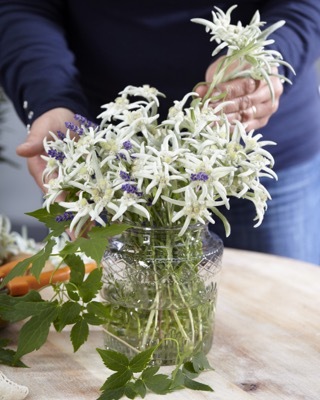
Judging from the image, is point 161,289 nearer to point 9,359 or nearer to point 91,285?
point 91,285

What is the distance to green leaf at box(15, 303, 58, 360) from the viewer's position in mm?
1161

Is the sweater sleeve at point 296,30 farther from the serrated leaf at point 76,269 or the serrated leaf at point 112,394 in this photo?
the serrated leaf at point 112,394

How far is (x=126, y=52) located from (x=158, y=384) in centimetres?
93

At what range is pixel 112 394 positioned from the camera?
109 cm

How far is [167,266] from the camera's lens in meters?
1.15

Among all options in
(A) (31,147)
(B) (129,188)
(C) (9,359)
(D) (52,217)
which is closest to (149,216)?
(B) (129,188)

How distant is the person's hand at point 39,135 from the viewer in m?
1.48

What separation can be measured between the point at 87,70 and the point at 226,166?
0.91m

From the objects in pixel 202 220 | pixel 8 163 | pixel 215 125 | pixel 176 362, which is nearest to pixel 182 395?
pixel 176 362

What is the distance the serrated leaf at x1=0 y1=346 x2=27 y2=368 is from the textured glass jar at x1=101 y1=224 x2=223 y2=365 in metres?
0.13

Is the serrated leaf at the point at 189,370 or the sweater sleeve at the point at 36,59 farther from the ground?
the sweater sleeve at the point at 36,59

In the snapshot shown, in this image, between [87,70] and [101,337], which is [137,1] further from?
Result: [101,337]

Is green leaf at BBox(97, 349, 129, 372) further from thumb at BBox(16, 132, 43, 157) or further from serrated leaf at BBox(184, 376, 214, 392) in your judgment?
thumb at BBox(16, 132, 43, 157)

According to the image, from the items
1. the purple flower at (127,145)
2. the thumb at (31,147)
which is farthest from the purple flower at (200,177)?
the thumb at (31,147)
